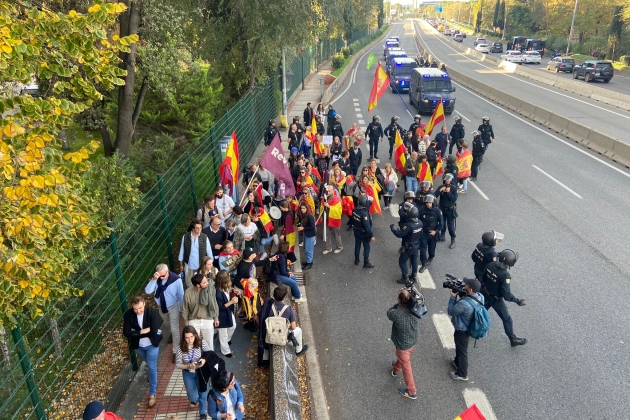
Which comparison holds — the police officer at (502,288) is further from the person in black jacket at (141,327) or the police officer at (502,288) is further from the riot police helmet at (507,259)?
the person in black jacket at (141,327)

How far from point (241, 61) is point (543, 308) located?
1441 centimetres

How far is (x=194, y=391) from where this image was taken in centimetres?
578

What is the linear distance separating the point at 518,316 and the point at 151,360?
→ 584 cm

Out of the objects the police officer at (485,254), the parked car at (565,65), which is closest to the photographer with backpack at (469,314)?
the police officer at (485,254)

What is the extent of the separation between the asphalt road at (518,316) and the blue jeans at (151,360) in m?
2.27

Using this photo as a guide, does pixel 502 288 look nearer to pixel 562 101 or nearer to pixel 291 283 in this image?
pixel 291 283

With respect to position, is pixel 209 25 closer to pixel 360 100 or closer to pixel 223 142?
pixel 223 142

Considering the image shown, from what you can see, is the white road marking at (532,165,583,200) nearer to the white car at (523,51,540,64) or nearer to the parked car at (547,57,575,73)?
the parked car at (547,57,575,73)

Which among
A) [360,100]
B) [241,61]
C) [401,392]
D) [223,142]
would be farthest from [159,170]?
[360,100]

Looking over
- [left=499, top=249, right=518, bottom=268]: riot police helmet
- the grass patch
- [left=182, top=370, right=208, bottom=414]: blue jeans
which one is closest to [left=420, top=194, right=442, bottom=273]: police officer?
[left=499, top=249, right=518, bottom=268]: riot police helmet

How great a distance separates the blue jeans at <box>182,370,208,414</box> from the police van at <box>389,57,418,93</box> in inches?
1051

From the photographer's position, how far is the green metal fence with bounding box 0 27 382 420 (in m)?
5.25

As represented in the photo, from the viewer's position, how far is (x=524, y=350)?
23.5ft

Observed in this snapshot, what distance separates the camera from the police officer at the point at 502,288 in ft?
22.5
